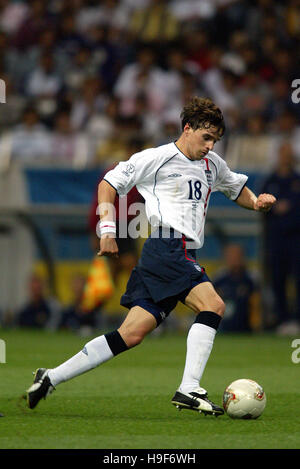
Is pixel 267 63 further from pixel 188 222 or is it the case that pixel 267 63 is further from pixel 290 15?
pixel 188 222

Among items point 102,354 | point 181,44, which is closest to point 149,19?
point 181,44

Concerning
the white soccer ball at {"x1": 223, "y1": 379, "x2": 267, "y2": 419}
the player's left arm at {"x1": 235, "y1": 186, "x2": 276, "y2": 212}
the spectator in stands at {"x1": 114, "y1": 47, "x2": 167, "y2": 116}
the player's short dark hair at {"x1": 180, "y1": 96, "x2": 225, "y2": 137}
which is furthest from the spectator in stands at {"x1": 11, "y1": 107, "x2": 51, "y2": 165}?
the white soccer ball at {"x1": 223, "y1": 379, "x2": 267, "y2": 419}

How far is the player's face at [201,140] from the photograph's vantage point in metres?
6.54

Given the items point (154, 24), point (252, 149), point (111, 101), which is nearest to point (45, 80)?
point (111, 101)

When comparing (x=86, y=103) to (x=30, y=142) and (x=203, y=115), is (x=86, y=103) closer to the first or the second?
(x=30, y=142)

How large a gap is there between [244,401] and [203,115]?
179 centimetres

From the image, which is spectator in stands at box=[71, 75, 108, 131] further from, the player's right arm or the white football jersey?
the player's right arm

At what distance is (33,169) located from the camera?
1395 cm

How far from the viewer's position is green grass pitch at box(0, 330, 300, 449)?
17.3 feet

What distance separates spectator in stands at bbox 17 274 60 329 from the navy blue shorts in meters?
7.52

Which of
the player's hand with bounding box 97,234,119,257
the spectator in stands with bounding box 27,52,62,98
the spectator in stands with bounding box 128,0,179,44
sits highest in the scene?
the spectator in stands with bounding box 128,0,179,44

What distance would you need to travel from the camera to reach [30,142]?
14.7 metres

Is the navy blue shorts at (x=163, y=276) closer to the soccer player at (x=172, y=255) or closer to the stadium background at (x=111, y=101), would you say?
the soccer player at (x=172, y=255)

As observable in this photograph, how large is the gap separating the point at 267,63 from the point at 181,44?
1.53m
